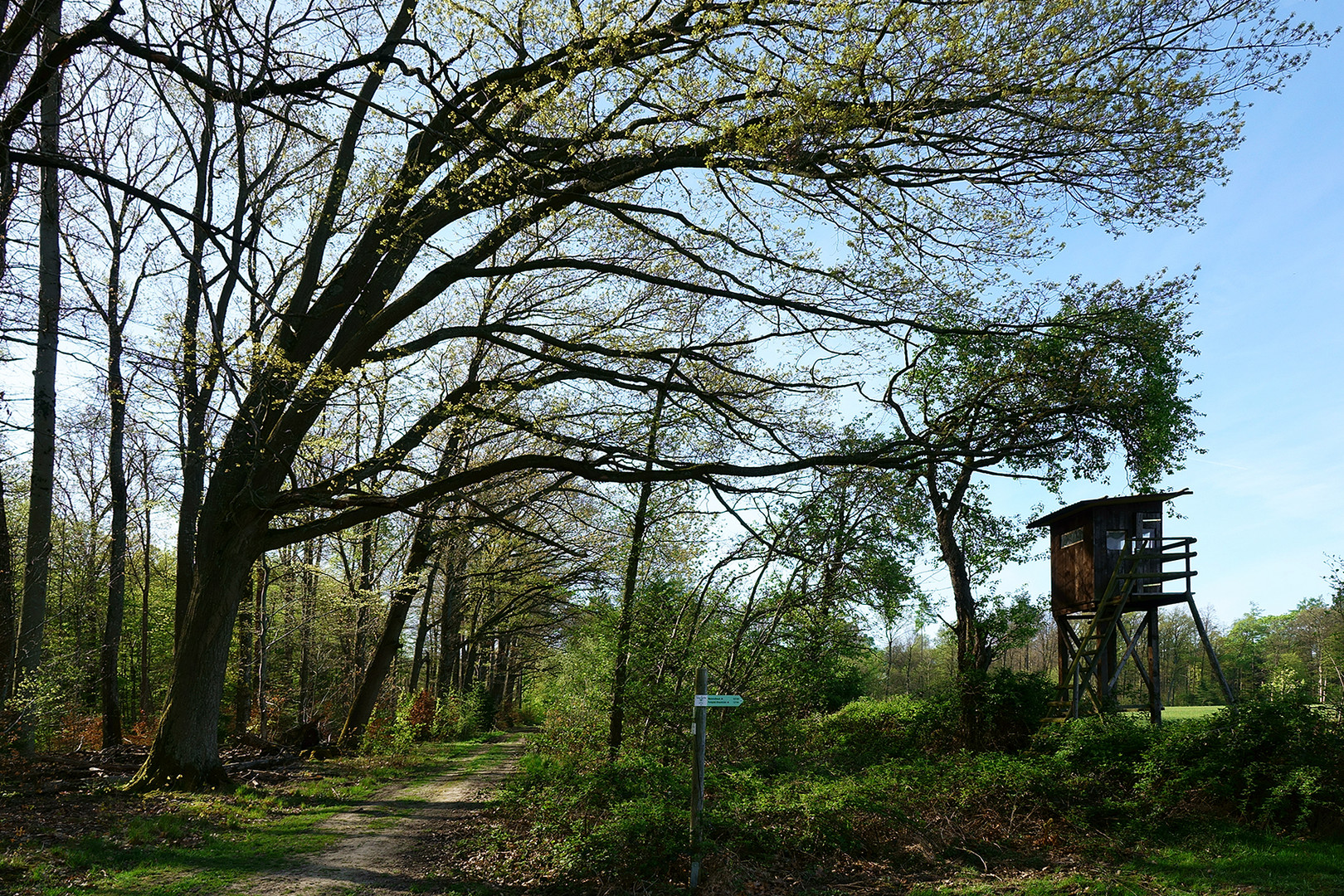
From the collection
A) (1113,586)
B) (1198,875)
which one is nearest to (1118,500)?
(1113,586)

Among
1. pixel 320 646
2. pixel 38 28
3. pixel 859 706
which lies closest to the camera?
pixel 38 28

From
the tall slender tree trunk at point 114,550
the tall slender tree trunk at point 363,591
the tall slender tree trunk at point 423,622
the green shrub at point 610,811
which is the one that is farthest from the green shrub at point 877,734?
the tall slender tree trunk at point 114,550

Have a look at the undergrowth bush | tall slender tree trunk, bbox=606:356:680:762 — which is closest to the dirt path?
the undergrowth bush

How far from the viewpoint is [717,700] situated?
7000 millimetres

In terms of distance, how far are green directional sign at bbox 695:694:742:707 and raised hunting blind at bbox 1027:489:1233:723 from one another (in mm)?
10423

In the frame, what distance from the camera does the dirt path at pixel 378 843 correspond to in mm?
6910

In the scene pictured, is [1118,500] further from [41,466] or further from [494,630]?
[494,630]

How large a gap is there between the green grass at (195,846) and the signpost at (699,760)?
398 centimetres

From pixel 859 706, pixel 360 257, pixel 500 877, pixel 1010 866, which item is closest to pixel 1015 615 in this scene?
pixel 859 706

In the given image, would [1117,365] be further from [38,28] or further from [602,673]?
[38,28]

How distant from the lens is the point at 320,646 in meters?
28.4

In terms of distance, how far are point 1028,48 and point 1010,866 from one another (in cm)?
780

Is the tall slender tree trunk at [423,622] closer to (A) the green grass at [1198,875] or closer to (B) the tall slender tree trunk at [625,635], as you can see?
(B) the tall slender tree trunk at [625,635]

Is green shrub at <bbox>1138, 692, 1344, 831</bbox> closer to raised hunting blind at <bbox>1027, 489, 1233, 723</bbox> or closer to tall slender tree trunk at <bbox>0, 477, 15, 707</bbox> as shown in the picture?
raised hunting blind at <bbox>1027, 489, 1233, 723</bbox>
